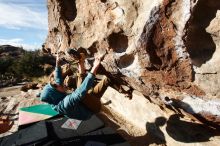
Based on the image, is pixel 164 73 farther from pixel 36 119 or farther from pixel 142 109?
pixel 36 119

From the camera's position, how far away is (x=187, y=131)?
6125 mm

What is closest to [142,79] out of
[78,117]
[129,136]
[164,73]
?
[164,73]

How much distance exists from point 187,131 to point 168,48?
220 centimetres

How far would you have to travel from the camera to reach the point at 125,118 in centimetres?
844

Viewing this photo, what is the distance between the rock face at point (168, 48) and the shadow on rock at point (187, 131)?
90cm

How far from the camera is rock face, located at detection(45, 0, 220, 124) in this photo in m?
4.50

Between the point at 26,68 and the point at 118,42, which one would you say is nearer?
the point at 118,42

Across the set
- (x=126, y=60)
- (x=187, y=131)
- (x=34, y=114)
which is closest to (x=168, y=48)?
(x=126, y=60)

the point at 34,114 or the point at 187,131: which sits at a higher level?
the point at 187,131

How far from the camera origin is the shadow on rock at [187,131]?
5789 millimetres

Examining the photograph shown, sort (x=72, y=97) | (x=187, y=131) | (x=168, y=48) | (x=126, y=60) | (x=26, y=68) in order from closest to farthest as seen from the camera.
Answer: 1. (x=168, y=48)
2. (x=126, y=60)
3. (x=72, y=97)
4. (x=187, y=131)
5. (x=26, y=68)

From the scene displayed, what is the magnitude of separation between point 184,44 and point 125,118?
4300 millimetres

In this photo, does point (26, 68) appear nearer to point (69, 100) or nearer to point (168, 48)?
point (69, 100)

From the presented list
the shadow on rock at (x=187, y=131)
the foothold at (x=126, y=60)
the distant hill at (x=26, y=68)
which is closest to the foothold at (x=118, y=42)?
the foothold at (x=126, y=60)
